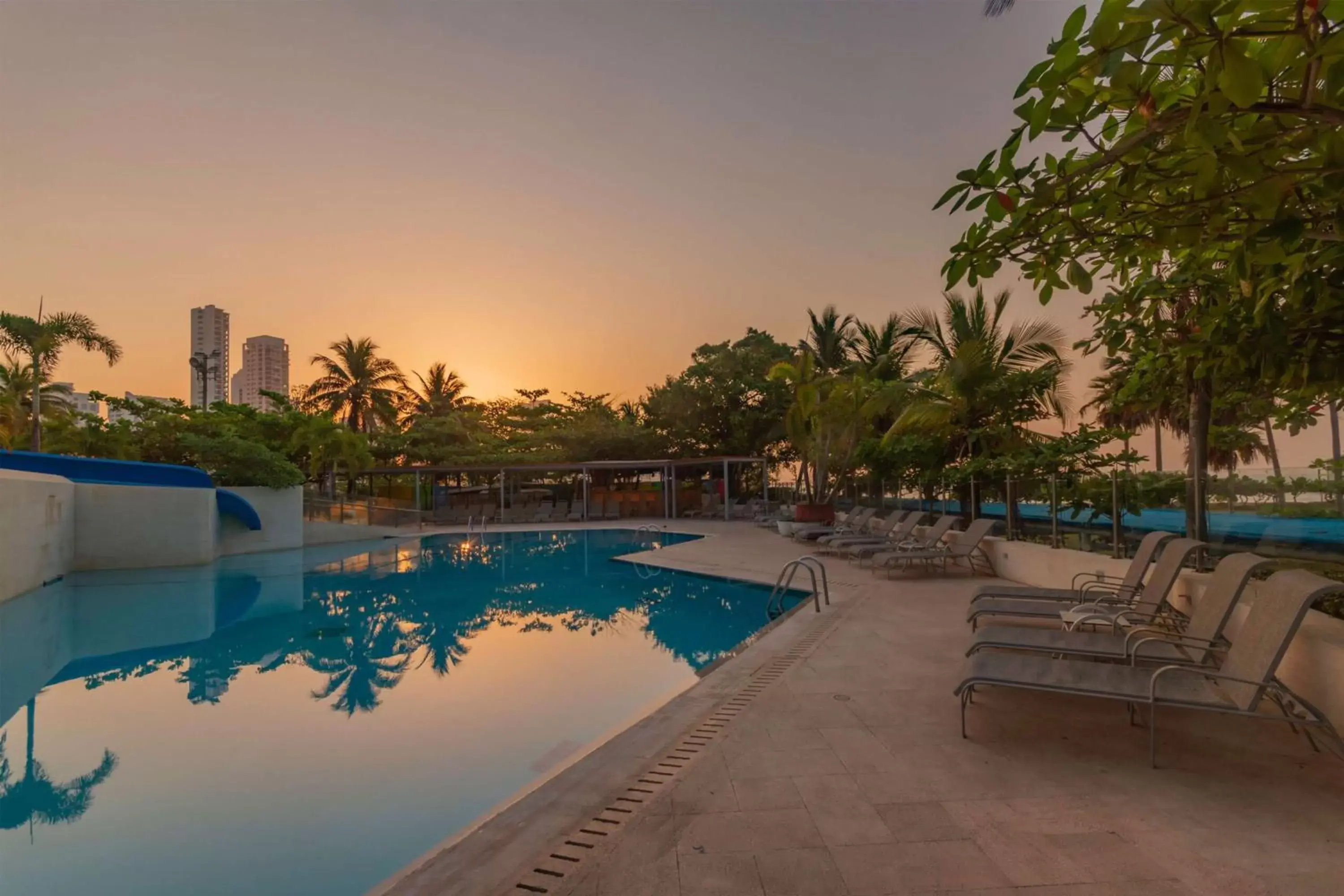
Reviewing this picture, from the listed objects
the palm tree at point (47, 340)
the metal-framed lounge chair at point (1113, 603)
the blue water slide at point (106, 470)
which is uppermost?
the palm tree at point (47, 340)

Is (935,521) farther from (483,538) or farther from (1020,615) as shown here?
(483,538)

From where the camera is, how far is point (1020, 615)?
5758 mm

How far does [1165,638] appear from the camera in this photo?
450 cm

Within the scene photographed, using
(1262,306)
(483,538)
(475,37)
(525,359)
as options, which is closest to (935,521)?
(1262,306)

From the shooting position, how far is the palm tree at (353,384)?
116ft

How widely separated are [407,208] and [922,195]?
1066 centimetres

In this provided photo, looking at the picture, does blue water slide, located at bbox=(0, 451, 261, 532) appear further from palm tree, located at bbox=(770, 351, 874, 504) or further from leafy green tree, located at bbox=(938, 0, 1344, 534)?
leafy green tree, located at bbox=(938, 0, 1344, 534)

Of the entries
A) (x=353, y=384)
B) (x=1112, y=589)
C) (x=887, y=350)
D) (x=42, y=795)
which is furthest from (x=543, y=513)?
(x=1112, y=589)

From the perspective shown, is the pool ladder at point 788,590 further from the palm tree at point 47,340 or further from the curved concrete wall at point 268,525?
the palm tree at point 47,340

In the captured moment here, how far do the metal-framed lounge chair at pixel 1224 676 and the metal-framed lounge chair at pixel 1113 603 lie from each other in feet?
4.39

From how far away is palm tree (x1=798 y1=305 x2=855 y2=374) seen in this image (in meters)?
25.1

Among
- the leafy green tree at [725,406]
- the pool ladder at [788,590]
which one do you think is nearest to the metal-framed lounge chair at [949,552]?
the pool ladder at [788,590]

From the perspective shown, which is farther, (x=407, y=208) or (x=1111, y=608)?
(x=407, y=208)

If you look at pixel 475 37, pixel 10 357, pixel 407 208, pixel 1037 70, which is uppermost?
pixel 475 37
